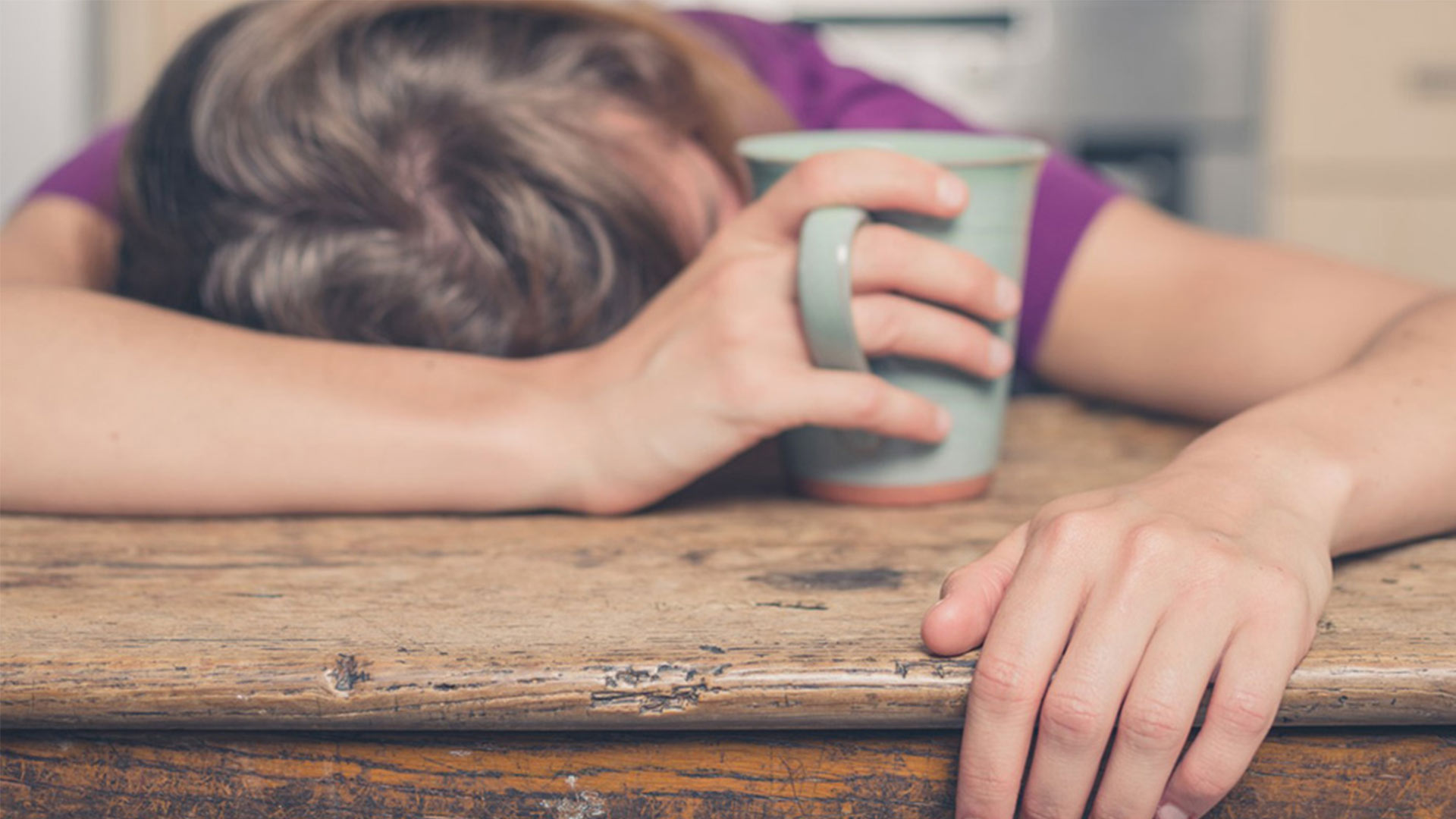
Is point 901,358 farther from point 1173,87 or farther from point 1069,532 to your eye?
point 1173,87

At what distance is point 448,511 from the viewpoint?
0.59 meters

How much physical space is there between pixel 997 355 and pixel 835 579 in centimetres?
15

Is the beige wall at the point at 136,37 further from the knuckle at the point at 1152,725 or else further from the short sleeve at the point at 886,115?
the knuckle at the point at 1152,725

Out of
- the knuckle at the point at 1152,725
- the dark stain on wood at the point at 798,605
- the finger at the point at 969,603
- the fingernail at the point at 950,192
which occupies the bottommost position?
the dark stain on wood at the point at 798,605

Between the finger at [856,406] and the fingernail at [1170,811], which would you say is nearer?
the fingernail at [1170,811]

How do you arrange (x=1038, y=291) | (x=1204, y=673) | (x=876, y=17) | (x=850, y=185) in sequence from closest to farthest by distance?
(x=1204, y=673) → (x=850, y=185) → (x=1038, y=291) → (x=876, y=17)

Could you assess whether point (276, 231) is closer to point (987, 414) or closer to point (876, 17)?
point (987, 414)

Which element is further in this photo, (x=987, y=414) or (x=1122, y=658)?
(x=987, y=414)

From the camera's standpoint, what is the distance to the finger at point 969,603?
15.2 inches

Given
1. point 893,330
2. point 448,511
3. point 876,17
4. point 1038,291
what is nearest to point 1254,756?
point 893,330

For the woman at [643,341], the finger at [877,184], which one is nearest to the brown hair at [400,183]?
the woman at [643,341]

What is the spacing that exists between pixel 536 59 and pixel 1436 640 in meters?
0.59

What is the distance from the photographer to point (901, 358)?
562 millimetres

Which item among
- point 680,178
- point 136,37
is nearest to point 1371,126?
point 680,178
